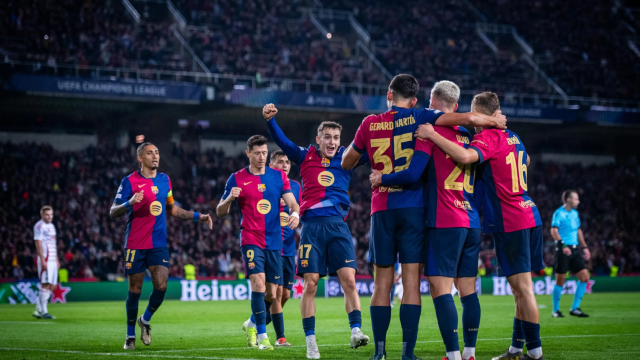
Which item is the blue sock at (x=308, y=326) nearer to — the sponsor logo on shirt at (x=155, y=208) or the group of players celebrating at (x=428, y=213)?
the group of players celebrating at (x=428, y=213)

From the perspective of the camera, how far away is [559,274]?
49.3 feet

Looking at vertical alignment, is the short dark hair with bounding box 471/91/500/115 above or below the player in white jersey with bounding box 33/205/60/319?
above

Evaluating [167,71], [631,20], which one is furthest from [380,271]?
[631,20]

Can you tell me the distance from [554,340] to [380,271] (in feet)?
14.3

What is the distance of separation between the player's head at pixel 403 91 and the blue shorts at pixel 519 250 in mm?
1604

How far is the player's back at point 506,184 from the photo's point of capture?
694 centimetres

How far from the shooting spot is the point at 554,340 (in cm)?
984

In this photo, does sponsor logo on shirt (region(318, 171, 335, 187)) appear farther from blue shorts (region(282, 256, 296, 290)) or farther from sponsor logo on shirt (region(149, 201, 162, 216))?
sponsor logo on shirt (region(149, 201, 162, 216))

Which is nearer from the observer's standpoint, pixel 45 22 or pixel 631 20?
pixel 45 22

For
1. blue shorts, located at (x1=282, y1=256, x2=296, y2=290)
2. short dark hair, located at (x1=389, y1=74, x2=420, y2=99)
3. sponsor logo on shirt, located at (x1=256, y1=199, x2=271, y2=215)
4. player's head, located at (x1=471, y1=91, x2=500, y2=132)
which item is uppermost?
short dark hair, located at (x1=389, y1=74, x2=420, y2=99)

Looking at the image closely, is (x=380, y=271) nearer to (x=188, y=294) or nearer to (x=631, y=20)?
(x=188, y=294)

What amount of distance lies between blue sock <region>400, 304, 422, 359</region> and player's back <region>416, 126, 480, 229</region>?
2.53ft

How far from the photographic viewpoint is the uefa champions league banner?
2794cm

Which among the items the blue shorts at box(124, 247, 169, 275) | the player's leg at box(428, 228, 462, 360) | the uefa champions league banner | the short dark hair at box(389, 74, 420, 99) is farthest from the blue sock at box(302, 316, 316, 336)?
the uefa champions league banner
